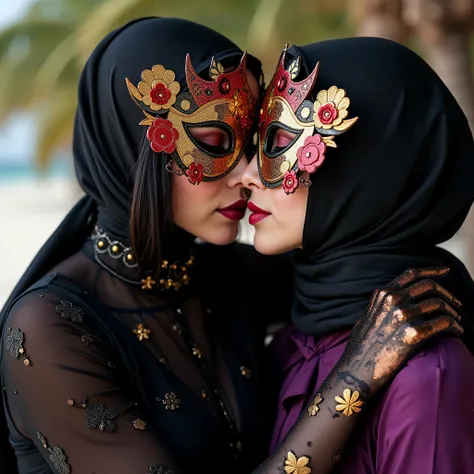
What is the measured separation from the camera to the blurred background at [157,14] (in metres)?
6.22

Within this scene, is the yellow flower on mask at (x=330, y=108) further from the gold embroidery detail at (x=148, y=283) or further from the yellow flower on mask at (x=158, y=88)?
the gold embroidery detail at (x=148, y=283)

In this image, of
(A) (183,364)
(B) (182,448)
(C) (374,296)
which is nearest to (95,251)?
(A) (183,364)

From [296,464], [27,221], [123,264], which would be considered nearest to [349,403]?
[296,464]

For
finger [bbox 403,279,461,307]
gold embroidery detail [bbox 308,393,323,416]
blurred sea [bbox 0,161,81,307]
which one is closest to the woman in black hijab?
gold embroidery detail [bbox 308,393,323,416]

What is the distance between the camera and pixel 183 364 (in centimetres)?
224

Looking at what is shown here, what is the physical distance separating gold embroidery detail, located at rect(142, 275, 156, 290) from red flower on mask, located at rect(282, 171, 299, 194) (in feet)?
1.80

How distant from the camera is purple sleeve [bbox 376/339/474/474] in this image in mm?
1640

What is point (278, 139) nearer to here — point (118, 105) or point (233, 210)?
point (233, 210)

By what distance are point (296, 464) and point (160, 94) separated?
1.02 meters

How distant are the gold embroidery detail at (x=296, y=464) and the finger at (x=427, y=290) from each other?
1.47 feet

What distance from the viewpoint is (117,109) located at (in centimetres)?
218

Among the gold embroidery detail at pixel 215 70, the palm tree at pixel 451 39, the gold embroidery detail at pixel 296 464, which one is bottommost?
the gold embroidery detail at pixel 296 464

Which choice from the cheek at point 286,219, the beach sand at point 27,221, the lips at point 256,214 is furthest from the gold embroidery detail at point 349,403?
the beach sand at point 27,221

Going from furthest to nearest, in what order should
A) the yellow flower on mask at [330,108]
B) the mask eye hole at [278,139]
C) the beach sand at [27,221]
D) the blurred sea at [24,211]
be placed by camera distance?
the blurred sea at [24,211]
the beach sand at [27,221]
the mask eye hole at [278,139]
the yellow flower on mask at [330,108]
